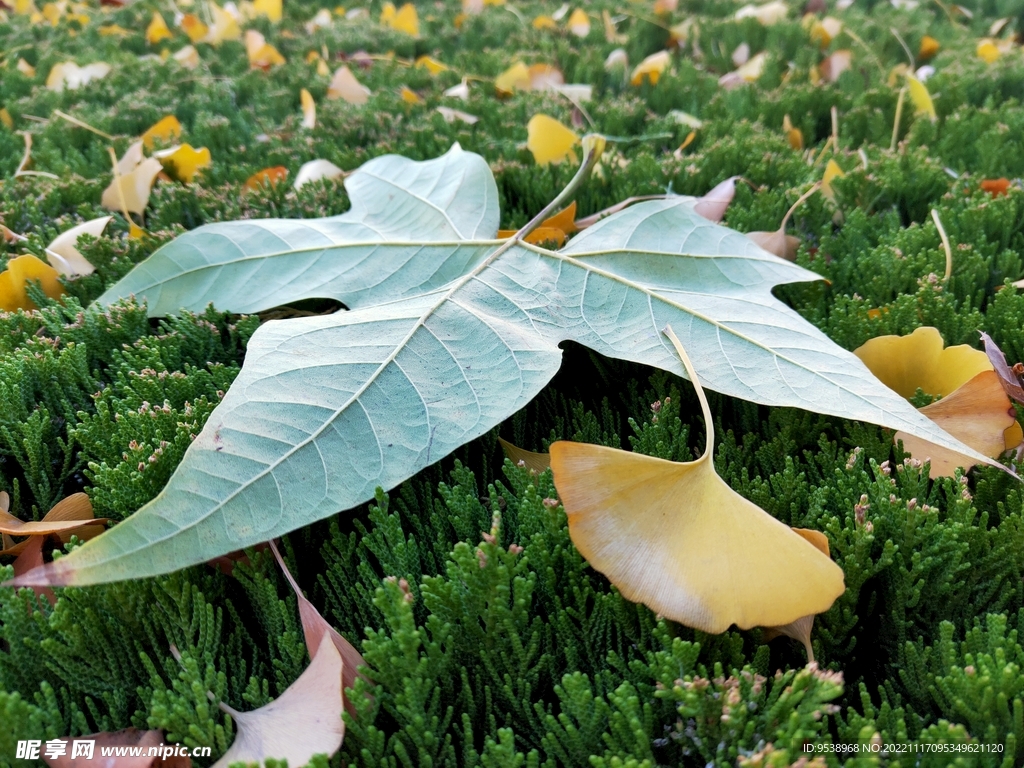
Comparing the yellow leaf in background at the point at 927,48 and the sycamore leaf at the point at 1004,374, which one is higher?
the yellow leaf in background at the point at 927,48

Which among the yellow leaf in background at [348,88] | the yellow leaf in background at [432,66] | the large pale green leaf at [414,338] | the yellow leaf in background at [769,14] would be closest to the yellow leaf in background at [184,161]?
the large pale green leaf at [414,338]

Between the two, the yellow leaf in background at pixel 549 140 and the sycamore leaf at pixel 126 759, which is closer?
the sycamore leaf at pixel 126 759

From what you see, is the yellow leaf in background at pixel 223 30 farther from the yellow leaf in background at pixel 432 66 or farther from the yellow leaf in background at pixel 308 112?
the yellow leaf in background at pixel 308 112

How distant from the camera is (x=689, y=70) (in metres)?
2.70

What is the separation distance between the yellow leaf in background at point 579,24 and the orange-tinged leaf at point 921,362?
315cm

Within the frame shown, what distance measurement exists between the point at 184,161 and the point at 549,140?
0.94 meters

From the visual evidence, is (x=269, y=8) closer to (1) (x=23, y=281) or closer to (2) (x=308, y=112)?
(2) (x=308, y=112)

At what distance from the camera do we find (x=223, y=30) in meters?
3.57

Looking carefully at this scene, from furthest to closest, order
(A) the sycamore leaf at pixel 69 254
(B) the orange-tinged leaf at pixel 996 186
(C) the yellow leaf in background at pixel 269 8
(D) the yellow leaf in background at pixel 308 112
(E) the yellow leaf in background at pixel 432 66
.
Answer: (C) the yellow leaf in background at pixel 269 8, (E) the yellow leaf in background at pixel 432 66, (D) the yellow leaf in background at pixel 308 112, (B) the orange-tinged leaf at pixel 996 186, (A) the sycamore leaf at pixel 69 254

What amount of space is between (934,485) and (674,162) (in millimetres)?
1134

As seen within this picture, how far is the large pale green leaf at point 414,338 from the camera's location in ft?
2.22

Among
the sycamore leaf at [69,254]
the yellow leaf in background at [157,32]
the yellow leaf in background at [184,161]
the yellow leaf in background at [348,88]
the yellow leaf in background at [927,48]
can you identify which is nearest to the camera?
the sycamore leaf at [69,254]

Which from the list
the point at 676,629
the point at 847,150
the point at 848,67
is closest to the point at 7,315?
the point at 676,629

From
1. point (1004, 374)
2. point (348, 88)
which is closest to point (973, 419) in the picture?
point (1004, 374)
